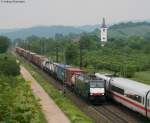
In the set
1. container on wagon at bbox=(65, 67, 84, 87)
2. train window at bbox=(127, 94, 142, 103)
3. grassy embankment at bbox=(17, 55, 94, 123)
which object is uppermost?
train window at bbox=(127, 94, 142, 103)

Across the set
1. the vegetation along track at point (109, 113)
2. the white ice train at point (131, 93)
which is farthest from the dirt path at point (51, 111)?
the white ice train at point (131, 93)

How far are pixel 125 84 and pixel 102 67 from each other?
5283 cm

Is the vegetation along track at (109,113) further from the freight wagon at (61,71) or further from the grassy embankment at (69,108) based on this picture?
the freight wagon at (61,71)

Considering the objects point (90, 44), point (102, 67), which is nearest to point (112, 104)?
point (102, 67)

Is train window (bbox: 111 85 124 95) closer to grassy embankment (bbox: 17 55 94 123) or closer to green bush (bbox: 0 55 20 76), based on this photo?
grassy embankment (bbox: 17 55 94 123)

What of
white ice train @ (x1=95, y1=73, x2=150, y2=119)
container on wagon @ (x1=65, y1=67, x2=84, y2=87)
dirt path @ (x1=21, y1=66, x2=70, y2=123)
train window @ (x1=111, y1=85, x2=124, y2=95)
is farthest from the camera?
container on wagon @ (x1=65, y1=67, x2=84, y2=87)

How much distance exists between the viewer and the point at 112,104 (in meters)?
46.7

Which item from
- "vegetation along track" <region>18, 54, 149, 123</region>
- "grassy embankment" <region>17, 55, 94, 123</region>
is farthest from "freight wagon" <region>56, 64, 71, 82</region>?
"vegetation along track" <region>18, 54, 149, 123</region>

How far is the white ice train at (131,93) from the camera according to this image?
114ft

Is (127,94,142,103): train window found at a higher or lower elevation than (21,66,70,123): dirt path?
higher

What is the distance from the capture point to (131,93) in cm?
3841

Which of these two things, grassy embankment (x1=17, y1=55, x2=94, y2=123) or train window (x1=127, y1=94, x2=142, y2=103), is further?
grassy embankment (x1=17, y1=55, x2=94, y2=123)

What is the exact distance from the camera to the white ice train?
3469 centimetres

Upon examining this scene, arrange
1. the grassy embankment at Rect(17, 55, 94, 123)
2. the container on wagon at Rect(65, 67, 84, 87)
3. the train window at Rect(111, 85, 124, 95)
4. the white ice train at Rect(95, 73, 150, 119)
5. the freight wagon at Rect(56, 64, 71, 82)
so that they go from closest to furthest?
the white ice train at Rect(95, 73, 150, 119), the grassy embankment at Rect(17, 55, 94, 123), the train window at Rect(111, 85, 124, 95), the container on wagon at Rect(65, 67, 84, 87), the freight wagon at Rect(56, 64, 71, 82)
